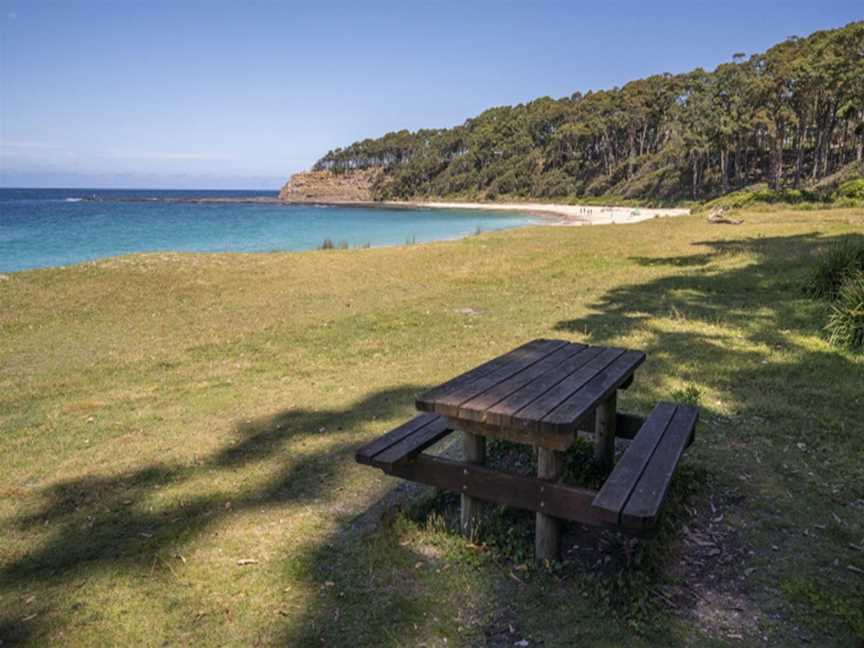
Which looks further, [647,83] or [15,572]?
[647,83]

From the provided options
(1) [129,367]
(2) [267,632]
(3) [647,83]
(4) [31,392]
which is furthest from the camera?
(3) [647,83]

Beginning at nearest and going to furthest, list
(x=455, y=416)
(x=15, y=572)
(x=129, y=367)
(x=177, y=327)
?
(x=455, y=416), (x=15, y=572), (x=129, y=367), (x=177, y=327)

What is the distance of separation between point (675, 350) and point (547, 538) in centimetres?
458

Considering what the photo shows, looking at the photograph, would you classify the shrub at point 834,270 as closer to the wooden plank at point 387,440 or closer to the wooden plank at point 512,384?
the wooden plank at point 512,384

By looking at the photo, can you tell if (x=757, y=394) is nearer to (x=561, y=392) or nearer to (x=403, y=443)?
(x=561, y=392)

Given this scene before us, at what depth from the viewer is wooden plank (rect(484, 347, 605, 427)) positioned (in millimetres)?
2812

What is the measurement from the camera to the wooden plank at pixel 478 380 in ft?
9.82

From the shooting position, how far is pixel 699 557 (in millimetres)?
3127

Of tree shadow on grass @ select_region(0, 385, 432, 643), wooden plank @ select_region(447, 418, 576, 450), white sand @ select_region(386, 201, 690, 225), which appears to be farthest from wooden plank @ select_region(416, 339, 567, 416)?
white sand @ select_region(386, 201, 690, 225)

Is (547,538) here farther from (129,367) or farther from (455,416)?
(129,367)

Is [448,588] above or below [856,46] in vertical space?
below

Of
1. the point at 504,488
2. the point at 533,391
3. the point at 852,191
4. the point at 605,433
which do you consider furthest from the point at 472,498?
the point at 852,191

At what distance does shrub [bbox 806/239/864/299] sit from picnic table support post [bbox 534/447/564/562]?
7.71 m

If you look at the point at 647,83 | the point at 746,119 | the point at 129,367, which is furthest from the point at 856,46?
the point at 129,367
